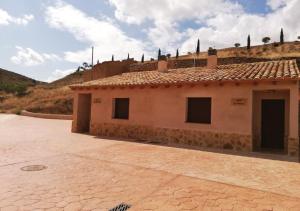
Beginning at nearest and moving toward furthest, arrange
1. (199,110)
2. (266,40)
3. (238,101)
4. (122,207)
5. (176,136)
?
(122,207) < (238,101) < (199,110) < (176,136) < (266,40)

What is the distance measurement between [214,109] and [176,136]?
89.4 inches

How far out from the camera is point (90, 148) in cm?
1016

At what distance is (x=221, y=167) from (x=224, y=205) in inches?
118

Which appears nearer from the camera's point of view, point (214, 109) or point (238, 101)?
point (238, 101)

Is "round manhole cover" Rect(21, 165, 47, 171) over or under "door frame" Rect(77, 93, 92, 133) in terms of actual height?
under

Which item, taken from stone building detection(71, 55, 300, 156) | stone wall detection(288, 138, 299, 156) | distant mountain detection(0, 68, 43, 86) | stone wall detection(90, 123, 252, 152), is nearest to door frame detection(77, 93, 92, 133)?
stone wall detection(90, 123, 252, 152)

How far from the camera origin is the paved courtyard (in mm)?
4684

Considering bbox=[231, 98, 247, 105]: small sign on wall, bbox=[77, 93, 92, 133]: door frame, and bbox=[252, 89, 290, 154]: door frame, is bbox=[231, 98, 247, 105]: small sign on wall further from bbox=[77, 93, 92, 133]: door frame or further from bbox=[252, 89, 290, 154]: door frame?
bbox=[77, 93, 92, 133]: door frame

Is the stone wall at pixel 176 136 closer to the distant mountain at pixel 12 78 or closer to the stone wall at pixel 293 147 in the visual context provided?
the stone wall at pixel 293 147

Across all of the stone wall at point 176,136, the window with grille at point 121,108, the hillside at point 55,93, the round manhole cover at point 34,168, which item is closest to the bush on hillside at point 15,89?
the hillside at point 55,93

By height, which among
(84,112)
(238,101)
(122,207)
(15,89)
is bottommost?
(122,207)

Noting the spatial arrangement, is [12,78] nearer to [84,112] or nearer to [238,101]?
[84,112]

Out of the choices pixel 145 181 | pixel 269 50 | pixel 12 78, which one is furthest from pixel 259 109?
pixel 12 78

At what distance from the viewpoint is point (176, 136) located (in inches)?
474
